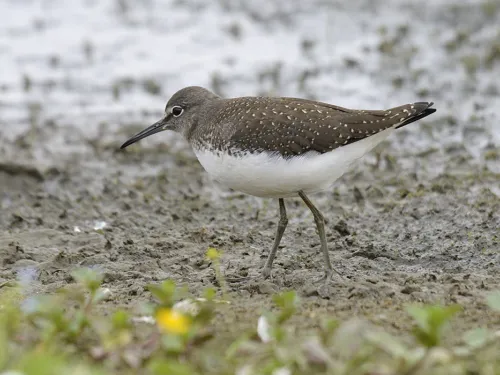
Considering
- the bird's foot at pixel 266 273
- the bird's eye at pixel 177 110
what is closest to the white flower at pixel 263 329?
the bird's foot at pixel 266 273

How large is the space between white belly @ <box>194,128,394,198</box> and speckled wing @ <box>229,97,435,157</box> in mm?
63

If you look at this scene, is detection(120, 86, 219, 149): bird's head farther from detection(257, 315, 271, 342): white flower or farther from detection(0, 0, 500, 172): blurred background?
detection(0, 0, 500, 172): blurred background

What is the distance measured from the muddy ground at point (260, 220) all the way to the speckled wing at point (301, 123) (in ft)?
3.58

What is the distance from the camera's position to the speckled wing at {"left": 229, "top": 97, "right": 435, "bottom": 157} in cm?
690

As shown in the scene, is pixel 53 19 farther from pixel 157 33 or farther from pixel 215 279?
pixel 215 279

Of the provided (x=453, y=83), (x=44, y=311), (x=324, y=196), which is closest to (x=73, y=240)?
(x=324, y=196)

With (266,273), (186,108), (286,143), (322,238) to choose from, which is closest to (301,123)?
(286,143)

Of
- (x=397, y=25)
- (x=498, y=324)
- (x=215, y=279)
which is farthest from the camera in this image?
(x=397, y=25)

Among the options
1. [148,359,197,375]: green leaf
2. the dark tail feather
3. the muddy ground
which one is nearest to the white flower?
the muddy ground

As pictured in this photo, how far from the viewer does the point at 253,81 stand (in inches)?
513

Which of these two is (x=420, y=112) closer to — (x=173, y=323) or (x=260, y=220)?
(x=260, y=220)

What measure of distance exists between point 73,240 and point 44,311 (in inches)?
133

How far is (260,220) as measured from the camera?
358 inches

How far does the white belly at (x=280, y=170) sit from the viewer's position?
6.83m
